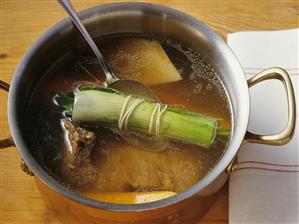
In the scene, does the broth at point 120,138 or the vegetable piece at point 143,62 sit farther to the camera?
the vegetable piece at point 143,62

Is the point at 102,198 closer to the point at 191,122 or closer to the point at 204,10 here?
the point at 191,122

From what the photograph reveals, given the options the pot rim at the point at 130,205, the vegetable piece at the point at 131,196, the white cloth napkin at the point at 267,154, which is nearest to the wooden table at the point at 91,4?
the white cloth napkin at the point at 267,154

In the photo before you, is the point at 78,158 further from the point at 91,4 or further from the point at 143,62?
the point at 91,4

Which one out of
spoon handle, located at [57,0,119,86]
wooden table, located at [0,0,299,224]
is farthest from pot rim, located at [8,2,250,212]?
wooden table, located at [0,0,299,224]

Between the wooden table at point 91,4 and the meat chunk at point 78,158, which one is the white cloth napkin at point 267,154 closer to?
the wooden table at point 91,4

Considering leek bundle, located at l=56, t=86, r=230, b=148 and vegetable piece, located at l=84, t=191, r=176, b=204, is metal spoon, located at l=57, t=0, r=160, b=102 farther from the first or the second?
vegetable piece, located at l=84, t=191, r=176, b=204

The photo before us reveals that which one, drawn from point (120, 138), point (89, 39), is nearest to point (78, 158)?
point (120, 138)
